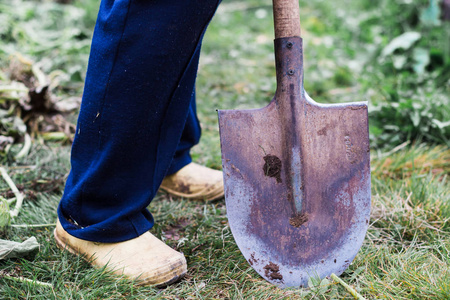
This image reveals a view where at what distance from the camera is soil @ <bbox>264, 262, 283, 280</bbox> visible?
44.9 inches

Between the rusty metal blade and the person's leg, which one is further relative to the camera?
the person's leg

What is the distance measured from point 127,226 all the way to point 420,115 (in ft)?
5.51

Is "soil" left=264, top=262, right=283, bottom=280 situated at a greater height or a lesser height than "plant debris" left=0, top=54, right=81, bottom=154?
lesser

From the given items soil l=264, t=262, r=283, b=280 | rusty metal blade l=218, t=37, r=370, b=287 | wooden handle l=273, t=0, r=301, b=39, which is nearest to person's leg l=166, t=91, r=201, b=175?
rusty metal blade l=218, t=37, r=370, b=287

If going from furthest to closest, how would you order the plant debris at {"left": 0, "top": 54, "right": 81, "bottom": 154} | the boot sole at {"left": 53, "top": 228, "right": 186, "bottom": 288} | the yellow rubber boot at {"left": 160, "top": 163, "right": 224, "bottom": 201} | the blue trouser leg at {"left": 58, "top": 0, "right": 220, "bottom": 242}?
1. the plant debris at {"left": 0, "top": 54, "right": 81, "bottom": 154}
2. the yellow rubber boot at {"left": 160, "top": 163, "right": 224, "bottom": 201}
3. the boot sole at {"left": 53, "top": 228, "right": 186, "bottom": 288}
4. the blue trouser leg at {"left": 58, "top": 0, "right": 220, "bottom": 242}

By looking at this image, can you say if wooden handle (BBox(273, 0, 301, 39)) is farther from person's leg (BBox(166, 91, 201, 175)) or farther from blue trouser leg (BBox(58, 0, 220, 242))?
person's leg (BBox(166, 91, 201, 175))

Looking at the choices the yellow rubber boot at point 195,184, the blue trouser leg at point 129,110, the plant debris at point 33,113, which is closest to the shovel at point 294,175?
the blue trouser leg at point 129,110

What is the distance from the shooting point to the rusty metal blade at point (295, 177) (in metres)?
1.16

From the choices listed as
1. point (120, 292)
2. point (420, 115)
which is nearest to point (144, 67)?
point (120, 292)

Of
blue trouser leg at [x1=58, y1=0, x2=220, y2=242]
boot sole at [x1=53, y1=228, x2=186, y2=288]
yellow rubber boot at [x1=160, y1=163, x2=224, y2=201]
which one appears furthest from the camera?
yellow rubber boot at [x1=160, y1=163, x2=224, y2=201]

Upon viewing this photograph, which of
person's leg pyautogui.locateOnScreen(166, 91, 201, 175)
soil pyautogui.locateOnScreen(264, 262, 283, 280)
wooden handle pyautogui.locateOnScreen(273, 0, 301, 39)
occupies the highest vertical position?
wooden handle pyautogui.locateOnScreen(273, 0, 301, 39)

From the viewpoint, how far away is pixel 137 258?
1.16 meters

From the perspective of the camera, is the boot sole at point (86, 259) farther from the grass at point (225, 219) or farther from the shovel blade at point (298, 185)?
the shovel blade at point (298, 185)

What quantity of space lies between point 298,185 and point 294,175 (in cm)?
3
